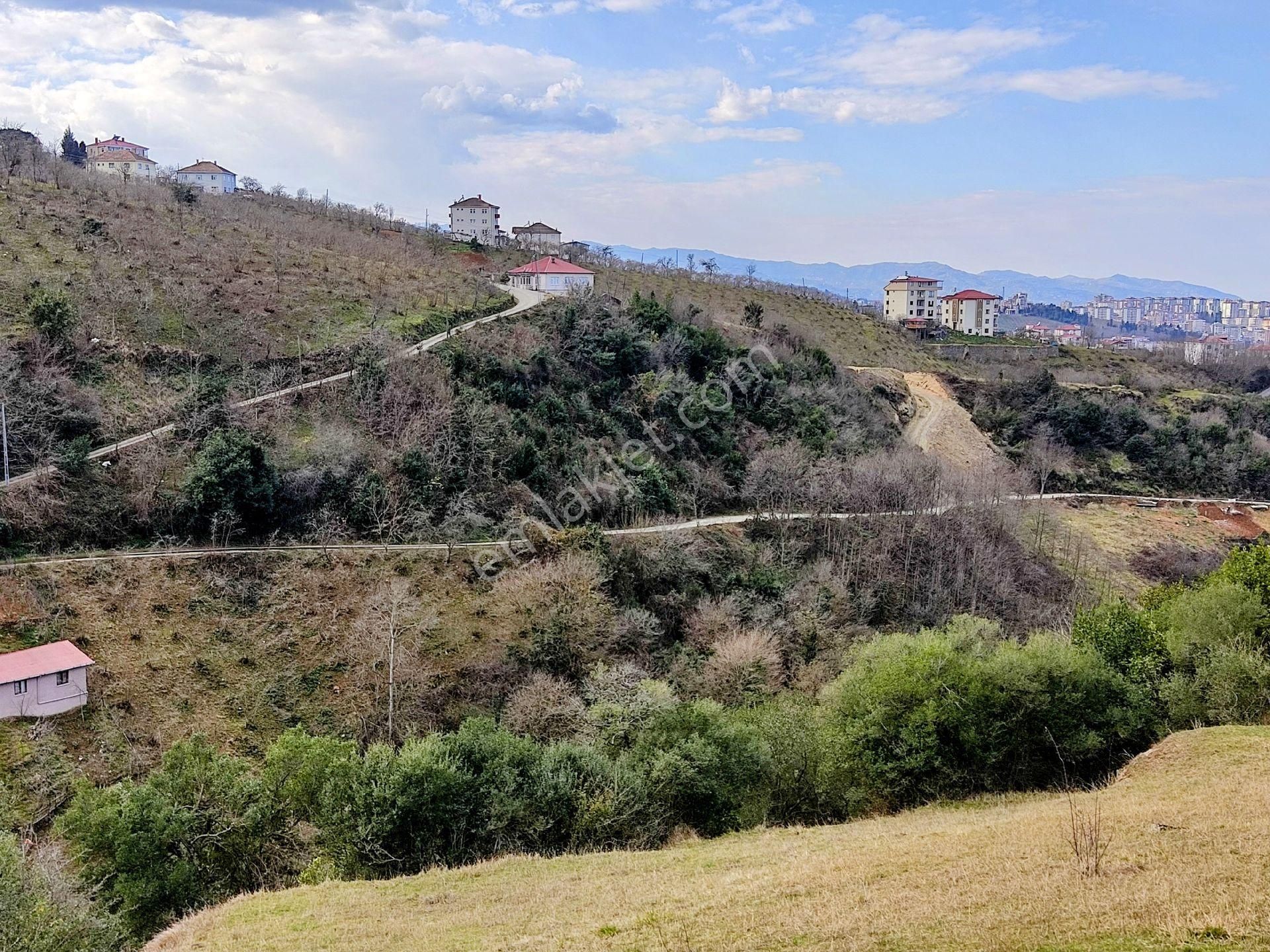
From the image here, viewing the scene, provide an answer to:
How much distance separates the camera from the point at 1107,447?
6962 centimetres

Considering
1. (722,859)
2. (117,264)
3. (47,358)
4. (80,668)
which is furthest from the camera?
(117,264)

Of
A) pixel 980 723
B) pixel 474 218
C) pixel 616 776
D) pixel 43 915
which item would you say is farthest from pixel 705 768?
pixel 474 218

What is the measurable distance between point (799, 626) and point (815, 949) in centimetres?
2485

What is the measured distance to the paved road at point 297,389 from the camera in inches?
1239

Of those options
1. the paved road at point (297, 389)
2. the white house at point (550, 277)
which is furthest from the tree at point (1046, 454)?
the paved road at point (297, 389)

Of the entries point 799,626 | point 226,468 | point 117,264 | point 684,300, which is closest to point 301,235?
point 117,264

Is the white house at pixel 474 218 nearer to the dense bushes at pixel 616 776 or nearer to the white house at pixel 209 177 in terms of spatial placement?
the white house at pixel 209 177

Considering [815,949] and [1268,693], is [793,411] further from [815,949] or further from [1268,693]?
[815,949]

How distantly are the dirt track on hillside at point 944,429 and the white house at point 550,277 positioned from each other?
28365mm

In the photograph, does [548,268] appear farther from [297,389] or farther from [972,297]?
[972,297]

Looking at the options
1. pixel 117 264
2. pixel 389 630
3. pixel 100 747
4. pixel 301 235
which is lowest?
pixel 100 747

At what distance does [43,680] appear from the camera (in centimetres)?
2380

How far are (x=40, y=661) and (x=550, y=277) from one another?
48052 mm

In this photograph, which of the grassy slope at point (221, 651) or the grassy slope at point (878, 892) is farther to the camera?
the grassy slope at point (221, 651)
